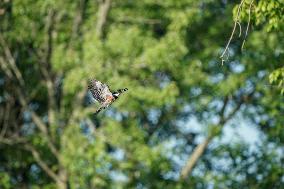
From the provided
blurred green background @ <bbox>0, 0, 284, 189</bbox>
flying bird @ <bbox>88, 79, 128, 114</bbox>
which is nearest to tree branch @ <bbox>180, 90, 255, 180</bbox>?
blurred green background @ <bbox>0, 0, 284, 189</bbox>

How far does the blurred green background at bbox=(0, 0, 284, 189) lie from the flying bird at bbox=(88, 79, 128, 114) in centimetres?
1263

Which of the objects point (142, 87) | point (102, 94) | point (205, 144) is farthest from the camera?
point (205, 144)

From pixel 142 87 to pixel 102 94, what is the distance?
46.6 feet

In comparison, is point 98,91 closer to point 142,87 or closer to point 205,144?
point 142,87

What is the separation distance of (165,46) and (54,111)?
5.19 m

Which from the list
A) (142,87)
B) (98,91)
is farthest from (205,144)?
(98,91)

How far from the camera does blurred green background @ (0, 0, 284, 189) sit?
2061cm

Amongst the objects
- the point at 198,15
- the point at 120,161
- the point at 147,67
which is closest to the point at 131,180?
the point at 120,161

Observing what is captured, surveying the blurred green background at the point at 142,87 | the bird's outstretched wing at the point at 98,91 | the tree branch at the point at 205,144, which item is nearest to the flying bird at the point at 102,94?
the bird's outstretched wing at the point at 98,91

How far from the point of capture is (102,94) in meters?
6.64

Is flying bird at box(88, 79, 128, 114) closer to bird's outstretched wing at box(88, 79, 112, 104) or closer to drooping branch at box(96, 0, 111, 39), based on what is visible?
bird's outstretched wing at box(88, 79, 112, 104)

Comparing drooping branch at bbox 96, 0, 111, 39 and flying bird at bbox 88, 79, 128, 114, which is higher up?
drooping branch at bbox 96, 0, 111, 39

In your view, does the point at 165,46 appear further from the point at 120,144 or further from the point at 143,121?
the point at 143,121

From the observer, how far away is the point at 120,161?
21.6 m
